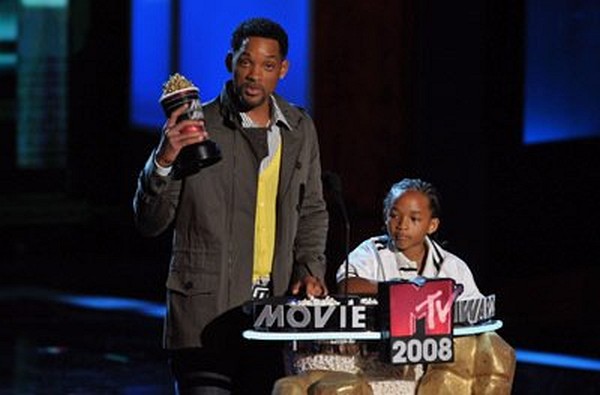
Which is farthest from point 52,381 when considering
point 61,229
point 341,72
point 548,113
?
point 61,229

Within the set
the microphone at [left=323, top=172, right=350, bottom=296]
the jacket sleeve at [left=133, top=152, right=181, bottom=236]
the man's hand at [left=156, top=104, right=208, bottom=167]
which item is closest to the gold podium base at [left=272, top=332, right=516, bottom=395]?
the microphone at [left=323, top=172, right=350, bottom=296]

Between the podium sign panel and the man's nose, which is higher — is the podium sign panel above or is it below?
below

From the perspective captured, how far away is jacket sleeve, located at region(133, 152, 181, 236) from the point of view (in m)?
6.27

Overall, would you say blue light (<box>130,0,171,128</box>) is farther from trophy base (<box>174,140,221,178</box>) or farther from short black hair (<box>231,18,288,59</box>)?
trophy base (<box>174,140,221,178</box>)

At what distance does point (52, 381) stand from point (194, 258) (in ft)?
14.7

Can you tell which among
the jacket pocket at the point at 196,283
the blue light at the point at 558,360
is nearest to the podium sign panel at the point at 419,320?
the jacket pocket at the point at 196,283

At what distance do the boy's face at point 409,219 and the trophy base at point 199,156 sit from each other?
85cm

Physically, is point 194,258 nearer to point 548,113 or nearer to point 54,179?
point 548,113

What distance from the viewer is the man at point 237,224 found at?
6.48m

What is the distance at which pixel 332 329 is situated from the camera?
604 cm

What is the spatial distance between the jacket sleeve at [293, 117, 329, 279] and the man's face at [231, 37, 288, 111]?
35cm

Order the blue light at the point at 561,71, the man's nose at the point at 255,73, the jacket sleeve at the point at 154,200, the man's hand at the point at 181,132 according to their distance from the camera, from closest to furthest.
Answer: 1. the man's hand at the point at 181,132
2. the jacket sleeve at the point at 154,200
3. the man's nose at the point at 255,73
4. the blue light at the point at 561,71

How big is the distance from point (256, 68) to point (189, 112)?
0.50 metres

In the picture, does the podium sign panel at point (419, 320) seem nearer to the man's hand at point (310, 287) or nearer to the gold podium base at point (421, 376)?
the gold podium base at point (421, 376)
